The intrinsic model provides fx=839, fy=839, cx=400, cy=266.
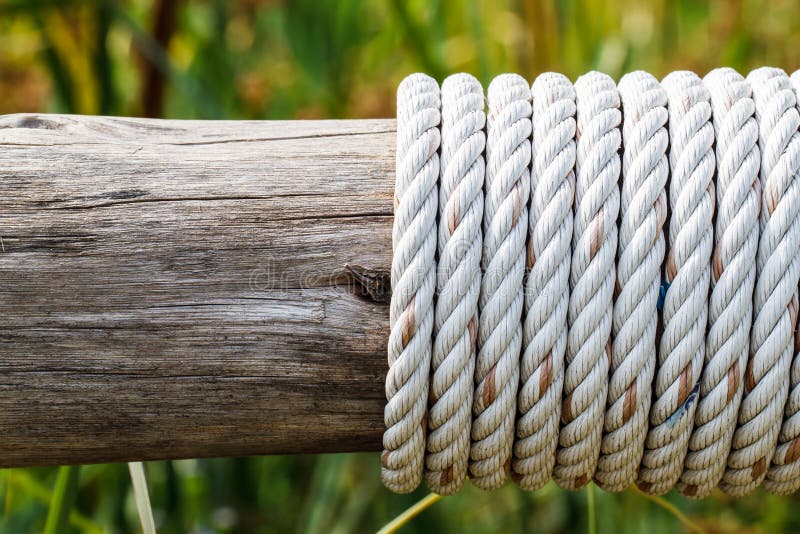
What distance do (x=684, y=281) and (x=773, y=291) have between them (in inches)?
2.5

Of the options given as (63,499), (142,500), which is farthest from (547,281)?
(63,499)

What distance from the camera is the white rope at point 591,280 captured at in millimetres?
594

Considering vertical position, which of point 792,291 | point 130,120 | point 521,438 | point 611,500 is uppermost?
point 130,120

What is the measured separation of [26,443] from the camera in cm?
60

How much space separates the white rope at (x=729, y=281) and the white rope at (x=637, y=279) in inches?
1.6

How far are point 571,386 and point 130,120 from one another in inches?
15.9

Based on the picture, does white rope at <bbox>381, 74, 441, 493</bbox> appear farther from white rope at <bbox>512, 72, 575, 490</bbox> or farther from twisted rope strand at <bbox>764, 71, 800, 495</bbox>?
twisted rope strand at <bbox>764, 71, 800, 495</bbox>

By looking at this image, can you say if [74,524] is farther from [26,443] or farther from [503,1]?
[503,1]

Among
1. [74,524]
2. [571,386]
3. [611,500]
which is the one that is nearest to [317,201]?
[571,386]

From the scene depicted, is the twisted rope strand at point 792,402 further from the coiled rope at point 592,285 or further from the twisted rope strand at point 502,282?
the twisted rope strand at point 502,282

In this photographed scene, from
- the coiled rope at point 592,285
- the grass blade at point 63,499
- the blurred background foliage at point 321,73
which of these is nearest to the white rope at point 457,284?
the coiled rope at point 592,285

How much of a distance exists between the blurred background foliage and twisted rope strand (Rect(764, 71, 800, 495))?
1.93ft

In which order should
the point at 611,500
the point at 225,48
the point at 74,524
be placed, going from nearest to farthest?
1. the point at 74,524
2. the point at 611,500
3. the point at 225,48

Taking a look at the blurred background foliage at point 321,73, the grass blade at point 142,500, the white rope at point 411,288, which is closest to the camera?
the white rope at point 411,288
